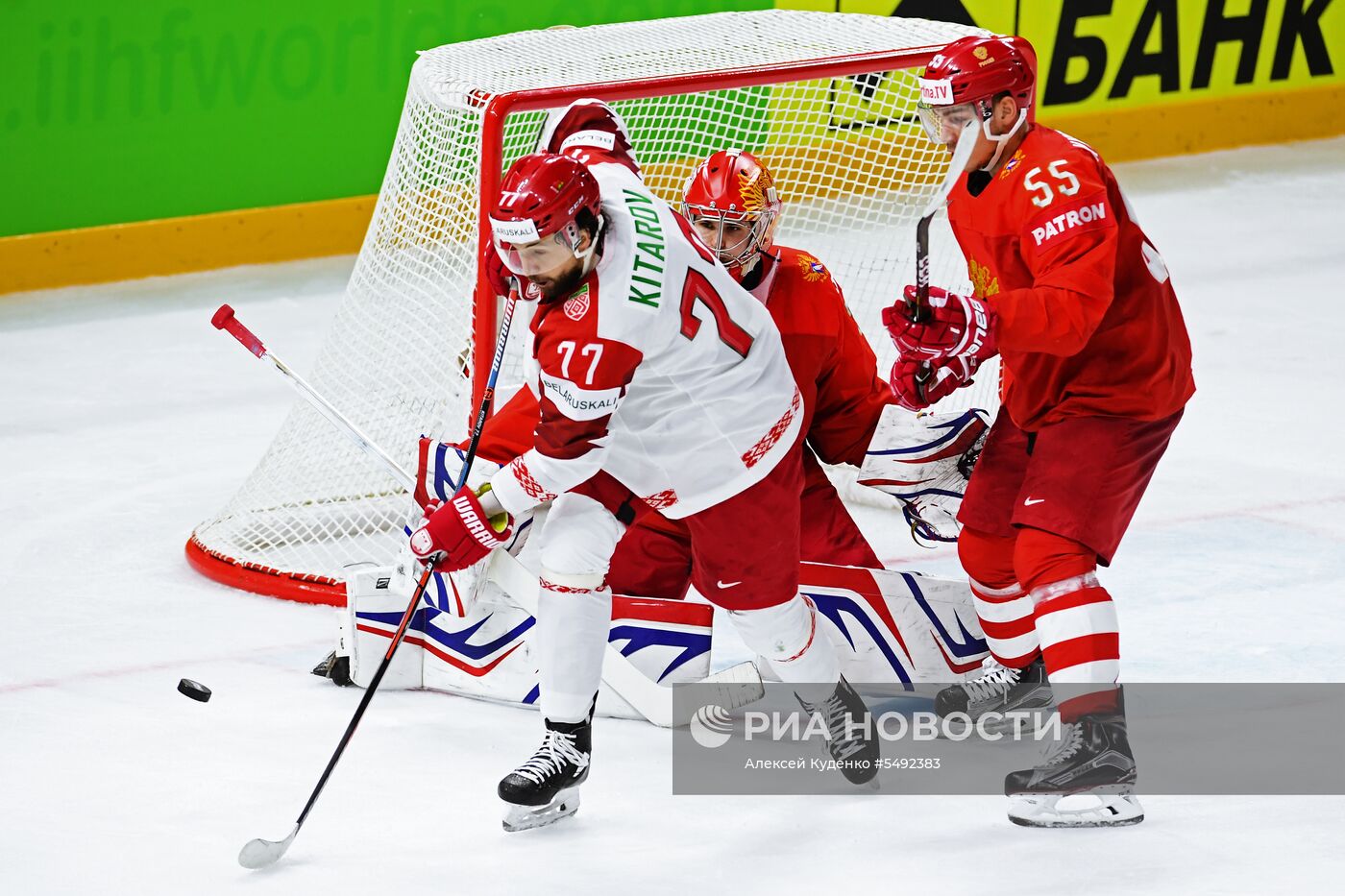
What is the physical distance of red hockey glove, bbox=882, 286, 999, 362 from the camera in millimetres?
2723

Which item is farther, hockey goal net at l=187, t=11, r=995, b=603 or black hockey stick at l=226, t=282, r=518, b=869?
hockey goal net at l=187, t=11, r=995, b=603

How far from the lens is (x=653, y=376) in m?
2.85

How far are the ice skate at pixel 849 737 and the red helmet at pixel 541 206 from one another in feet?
2.85

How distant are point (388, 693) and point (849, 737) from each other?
911 mm

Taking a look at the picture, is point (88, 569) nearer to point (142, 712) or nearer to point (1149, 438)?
point (142, 712)

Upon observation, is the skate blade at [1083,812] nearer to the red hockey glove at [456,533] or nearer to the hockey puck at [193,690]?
the red hockey glove at [456,533]

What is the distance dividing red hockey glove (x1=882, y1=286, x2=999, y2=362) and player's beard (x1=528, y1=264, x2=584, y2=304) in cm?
46

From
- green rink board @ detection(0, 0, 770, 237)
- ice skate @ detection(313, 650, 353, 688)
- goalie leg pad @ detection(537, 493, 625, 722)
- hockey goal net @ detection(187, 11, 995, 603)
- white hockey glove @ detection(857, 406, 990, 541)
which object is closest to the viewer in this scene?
goalie leg pad @ detection(537, 493, 625, 722)

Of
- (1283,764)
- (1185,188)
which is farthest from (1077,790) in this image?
(1185,188)

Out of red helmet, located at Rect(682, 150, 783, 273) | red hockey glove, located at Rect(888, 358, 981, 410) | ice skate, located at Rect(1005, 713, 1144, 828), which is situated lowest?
ice skate, located at Rect(1005, 713, 1144, 828)

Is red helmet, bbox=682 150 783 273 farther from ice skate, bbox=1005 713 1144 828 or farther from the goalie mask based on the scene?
ice skate, bbox=1005 713 1144 828

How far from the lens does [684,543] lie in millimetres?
3453

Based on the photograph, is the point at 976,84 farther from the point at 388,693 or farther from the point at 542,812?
the point at 388,693

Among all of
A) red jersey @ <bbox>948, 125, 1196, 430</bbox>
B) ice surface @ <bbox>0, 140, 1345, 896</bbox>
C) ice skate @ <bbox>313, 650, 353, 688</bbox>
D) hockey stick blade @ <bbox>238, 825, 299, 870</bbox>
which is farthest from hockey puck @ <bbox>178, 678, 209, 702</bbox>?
red jersey @ <bbox>948, 125, 1196, 430</bbox>
